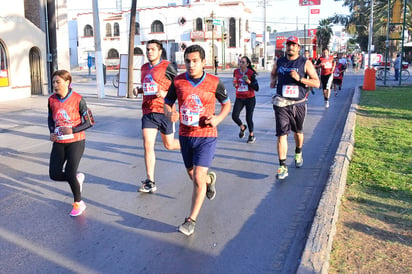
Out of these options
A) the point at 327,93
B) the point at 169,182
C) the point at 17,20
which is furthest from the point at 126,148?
the point at 17,20

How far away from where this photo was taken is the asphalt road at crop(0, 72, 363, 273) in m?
4.12

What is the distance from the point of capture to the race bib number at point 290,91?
22.5ft

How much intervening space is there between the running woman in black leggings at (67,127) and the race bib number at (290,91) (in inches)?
120

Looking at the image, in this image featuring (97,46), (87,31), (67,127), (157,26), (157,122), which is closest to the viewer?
(67,127)

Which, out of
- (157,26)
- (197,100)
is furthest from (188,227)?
(157,26)

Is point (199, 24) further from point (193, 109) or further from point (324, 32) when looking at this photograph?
point (193, 109)

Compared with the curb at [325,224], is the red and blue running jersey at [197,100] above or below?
above

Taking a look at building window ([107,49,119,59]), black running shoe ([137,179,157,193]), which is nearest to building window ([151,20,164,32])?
building window ([107,49,119,59])

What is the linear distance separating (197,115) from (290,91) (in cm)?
267

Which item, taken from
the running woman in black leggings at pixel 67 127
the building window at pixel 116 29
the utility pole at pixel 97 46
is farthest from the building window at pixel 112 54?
the running woman in black leggings at pixel 67 127

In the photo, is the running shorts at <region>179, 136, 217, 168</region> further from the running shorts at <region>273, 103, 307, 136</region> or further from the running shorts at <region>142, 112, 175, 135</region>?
the running shorts at <region>273, 103, 307, 136</region>

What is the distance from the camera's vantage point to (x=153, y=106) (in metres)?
6.11

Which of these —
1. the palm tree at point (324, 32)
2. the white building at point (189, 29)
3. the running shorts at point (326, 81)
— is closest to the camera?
the running shorts at point (326, 81)

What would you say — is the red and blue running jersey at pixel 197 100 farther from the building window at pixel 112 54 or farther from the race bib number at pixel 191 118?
the building window at pixel 112 54
